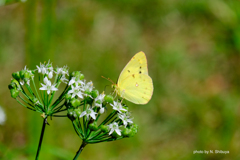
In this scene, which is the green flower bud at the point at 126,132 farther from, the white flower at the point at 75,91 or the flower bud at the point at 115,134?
the white flower at the point at 75,91

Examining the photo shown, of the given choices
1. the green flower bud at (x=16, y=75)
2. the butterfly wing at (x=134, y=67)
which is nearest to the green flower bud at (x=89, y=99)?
the green flower bud at (x=16, y=75)

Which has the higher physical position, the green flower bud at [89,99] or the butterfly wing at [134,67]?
the butterfly wing at [134,67]

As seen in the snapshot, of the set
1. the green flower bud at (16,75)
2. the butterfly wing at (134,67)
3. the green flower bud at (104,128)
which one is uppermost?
the butterfly wing at (134,67)

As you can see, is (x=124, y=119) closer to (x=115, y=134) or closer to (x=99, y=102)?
(x=115, y=134)

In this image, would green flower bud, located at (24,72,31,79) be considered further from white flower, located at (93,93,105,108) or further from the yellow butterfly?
the yellow butterfly

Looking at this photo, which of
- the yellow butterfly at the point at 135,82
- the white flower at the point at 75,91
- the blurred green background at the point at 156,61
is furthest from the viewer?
the blurred green background at the point at 156,61

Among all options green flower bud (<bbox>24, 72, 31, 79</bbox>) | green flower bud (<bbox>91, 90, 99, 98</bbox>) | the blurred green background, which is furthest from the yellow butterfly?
the blurred green background

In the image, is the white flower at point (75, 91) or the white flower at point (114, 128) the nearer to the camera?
the white flower at point (114, 128)

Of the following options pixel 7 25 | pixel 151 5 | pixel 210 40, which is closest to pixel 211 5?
pixel 210 40
